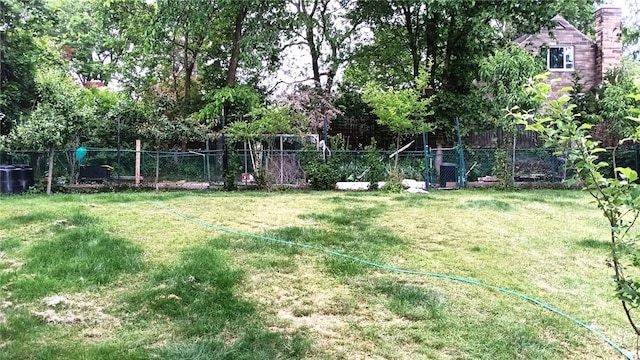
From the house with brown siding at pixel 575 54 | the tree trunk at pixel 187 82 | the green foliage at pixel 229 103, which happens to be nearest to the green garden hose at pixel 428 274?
the green foliage at pixel 229 103

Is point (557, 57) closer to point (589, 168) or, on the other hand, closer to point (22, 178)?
point (22, 178)

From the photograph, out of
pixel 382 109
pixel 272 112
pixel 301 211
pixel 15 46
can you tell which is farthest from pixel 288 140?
pixel 15 46

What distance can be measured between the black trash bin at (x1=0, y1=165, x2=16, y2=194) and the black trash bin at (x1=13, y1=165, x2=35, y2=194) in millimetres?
62

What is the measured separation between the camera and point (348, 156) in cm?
1188

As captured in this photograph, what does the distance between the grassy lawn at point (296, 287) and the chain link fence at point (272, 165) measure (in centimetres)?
423

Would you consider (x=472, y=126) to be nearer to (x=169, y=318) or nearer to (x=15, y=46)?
(x=169, y=318)

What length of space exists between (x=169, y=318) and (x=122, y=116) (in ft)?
38.4

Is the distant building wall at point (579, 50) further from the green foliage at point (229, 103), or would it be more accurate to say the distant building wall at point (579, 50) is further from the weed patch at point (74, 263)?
the weed patch at point (74, 263)

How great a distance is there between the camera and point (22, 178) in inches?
408

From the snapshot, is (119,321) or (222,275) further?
(222,275)

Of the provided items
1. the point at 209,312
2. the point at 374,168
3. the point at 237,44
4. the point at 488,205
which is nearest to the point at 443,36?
the point at 237,44

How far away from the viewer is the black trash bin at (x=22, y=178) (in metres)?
10.2

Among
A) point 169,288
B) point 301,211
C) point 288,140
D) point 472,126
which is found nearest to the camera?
point 169,288

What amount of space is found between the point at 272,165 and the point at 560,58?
1429cm
